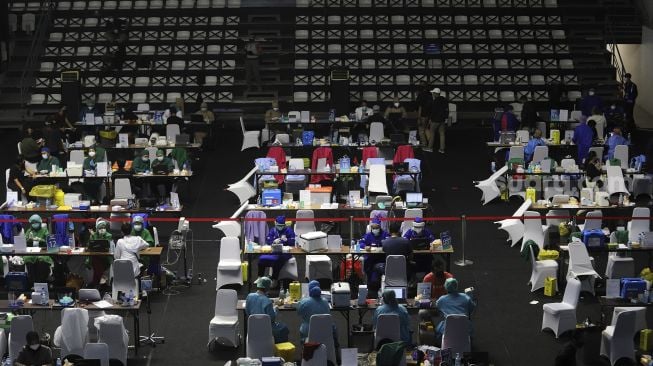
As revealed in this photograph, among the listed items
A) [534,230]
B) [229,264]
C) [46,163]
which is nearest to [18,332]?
[229,264]

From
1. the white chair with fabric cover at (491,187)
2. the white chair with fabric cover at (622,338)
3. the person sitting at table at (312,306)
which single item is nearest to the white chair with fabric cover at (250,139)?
the white chair with fabric cover at (491,187)

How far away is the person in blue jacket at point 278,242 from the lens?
807 inches

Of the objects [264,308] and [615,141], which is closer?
[264,308]

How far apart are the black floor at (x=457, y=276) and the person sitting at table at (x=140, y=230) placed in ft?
3.37

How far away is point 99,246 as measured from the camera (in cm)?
2030

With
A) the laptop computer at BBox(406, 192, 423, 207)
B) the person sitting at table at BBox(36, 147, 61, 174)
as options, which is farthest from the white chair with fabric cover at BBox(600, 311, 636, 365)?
the person sitting at table at BBox(36, 147, 61, 174)

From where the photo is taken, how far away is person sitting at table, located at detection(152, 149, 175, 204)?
25641 mm

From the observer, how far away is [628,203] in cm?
2336

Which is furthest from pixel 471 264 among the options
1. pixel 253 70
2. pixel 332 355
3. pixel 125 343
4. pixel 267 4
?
pixel 267 4

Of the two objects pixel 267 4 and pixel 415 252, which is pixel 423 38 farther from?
pixel 415 252

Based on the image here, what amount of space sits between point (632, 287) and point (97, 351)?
8049 mm

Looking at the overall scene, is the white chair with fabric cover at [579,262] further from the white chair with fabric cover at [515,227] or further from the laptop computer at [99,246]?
the laptop computer at [99,246]

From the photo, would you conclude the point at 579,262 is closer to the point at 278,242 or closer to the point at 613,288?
the point at 613,288

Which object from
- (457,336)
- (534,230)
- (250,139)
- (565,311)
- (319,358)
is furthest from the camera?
(250,139)
